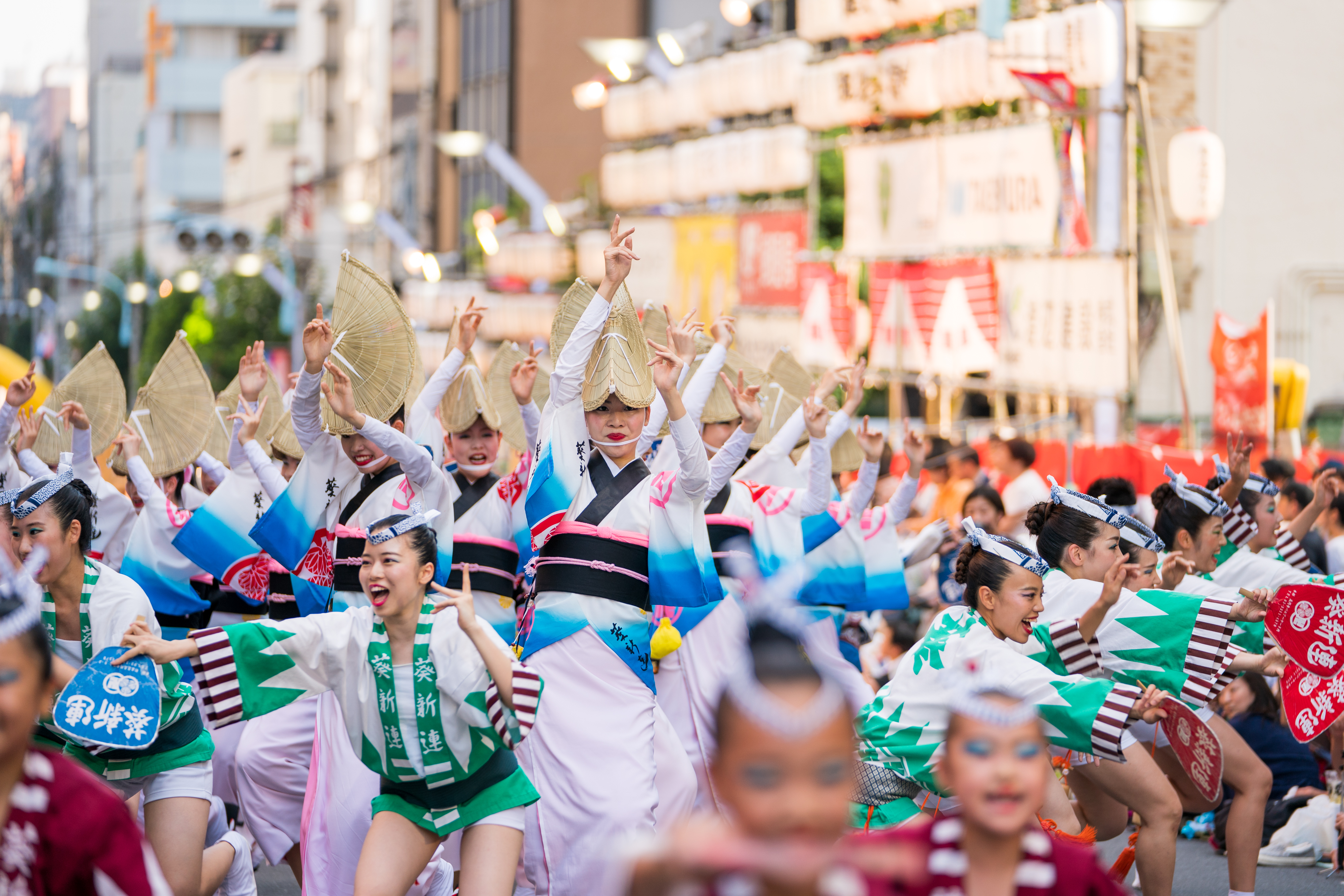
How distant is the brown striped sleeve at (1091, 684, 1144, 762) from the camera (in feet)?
15.6

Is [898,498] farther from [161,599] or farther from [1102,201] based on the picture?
[1102,201]

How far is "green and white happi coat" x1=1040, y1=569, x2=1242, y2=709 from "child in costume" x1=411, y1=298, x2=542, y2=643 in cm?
230

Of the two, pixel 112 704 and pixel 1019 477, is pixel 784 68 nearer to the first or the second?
pixel 1019 477

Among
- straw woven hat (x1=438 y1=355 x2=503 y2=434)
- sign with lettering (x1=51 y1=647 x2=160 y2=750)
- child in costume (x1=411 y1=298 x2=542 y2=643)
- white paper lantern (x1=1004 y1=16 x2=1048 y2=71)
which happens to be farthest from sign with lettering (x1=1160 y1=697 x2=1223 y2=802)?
white paper lantern (x1=1004 y1=16 x2=1048 y2=71)

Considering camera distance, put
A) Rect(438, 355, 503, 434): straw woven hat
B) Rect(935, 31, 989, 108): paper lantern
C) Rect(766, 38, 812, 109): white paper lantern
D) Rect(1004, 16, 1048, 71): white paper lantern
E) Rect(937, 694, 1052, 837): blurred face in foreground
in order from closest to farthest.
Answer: Rect(937, 694, 1052, 837): blurred face in foreground < Rect(438, 355, 503, 434): straw woven hat < Rect(1004, 16, 1048, 71): white paper lantern < Rect(935, 31, 989, 108): paper lantern < Rect(766, 38, 812, 109): white paper lantern

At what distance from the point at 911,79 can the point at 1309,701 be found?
45.8 ft

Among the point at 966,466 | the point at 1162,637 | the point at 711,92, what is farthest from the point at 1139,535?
the point at 711,92

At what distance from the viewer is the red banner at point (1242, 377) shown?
1247cm

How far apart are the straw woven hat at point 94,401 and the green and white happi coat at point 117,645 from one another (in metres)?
2.48

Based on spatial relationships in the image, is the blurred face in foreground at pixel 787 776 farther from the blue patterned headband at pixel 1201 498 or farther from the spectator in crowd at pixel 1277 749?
the spectator in crowd at pixel 1277 749

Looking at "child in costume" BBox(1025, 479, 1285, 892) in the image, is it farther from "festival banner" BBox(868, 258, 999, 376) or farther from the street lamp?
"festival banner" BBox(868, 258, 999, 376)

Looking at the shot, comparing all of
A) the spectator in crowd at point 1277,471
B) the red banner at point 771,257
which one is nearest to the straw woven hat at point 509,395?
the spectator in crowd at point 1277,471

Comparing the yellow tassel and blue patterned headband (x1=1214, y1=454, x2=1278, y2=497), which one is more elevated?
blue patterned headband (x1=1214, y1=454, x2=1278, y2=497)

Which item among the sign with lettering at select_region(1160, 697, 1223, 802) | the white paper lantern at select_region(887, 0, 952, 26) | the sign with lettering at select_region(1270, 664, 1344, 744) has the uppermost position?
the white paper lantern at select_region(887, 0, 952, 26)
